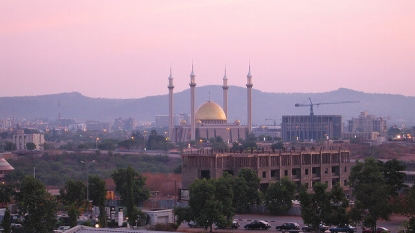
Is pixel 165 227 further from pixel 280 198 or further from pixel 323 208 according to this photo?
pixel 280 198

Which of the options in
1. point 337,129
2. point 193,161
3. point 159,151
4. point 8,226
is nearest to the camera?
point 8,226

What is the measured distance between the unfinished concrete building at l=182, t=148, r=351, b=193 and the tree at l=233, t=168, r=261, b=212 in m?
5.78

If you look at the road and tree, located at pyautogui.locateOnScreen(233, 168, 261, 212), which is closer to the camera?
the road

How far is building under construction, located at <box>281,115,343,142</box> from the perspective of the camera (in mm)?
167125

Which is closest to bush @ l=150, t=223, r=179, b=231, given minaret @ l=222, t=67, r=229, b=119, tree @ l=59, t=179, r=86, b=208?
tree @ l=59, t=179, r=86, b=208

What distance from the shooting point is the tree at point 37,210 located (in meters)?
40.5

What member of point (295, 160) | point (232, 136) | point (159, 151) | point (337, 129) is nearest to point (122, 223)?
point (295, 160)

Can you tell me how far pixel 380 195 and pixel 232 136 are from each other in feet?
317

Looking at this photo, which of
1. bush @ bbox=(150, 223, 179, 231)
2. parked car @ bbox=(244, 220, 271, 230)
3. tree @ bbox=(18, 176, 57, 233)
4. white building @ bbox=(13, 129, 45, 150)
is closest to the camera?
tree @ bbox=(18, 176, 57, 233)

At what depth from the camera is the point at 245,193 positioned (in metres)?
53.3

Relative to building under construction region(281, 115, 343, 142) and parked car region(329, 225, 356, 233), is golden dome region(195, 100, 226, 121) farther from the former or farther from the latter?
parked car region(329, 225, 356, 233)

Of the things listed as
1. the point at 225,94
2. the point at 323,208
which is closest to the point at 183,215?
the point at 323,208

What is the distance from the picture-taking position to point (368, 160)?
53.6 m

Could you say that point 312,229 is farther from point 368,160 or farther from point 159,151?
point 159,151
